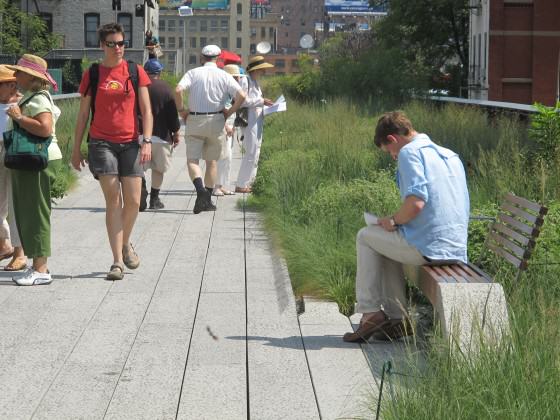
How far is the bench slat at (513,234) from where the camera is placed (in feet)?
24.1

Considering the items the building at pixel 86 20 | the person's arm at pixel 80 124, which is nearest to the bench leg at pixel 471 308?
the person's arm at pixel 80 124

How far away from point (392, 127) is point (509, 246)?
980mm

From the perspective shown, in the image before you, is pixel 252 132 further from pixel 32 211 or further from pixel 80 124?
pixel 32 211

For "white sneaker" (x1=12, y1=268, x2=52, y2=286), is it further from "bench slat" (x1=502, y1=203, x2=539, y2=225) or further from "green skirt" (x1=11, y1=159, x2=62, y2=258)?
"bench slat" (x1=502, y1=203, x2=539, y2=225)

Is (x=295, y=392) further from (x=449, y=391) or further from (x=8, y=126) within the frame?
(x=8, y=126)

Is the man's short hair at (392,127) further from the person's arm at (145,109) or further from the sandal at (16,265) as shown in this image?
the sandal at (16,265)

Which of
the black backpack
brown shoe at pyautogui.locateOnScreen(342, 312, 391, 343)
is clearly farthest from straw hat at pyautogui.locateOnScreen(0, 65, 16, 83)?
brown shoe at pyautogui.locateOnScreen(342, 312, 391, 343)

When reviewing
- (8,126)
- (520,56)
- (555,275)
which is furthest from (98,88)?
(520,56)

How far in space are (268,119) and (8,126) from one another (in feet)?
66.1

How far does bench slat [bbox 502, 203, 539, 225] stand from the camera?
743 cm

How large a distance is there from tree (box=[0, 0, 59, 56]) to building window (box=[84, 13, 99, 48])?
25.4 metres

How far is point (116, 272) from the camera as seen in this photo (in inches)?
389

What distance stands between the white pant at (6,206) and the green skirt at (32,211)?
1.19ft

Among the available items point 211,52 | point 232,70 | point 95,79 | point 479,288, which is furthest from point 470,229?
point 232,70
